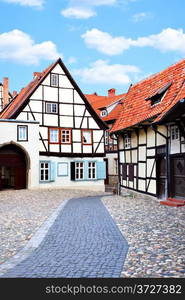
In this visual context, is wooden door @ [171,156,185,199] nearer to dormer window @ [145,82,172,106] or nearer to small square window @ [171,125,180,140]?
small square window @ [171,125,180,140]

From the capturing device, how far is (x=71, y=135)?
27344mm

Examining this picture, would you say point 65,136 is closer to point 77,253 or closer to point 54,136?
point 54,136

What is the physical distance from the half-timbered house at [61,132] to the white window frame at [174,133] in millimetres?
12403

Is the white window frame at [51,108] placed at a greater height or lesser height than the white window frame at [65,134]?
greater

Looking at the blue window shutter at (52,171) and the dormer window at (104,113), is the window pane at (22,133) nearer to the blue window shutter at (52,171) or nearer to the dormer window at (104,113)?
the blue window shutter at (52,171)

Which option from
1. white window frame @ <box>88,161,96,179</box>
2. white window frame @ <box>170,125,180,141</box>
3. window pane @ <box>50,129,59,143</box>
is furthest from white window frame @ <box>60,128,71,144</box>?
white window frame @ <box>170,125,180,141</box>

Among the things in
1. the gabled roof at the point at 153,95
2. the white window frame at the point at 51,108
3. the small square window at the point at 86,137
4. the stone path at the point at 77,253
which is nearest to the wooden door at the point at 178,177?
the gabled roof at the point at 153,95

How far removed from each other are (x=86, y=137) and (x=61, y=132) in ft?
8.14

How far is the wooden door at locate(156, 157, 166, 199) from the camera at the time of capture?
641 inches

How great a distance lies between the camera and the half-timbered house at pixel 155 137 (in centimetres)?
1461

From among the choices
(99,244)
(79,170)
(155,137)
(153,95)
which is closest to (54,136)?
(79,170)

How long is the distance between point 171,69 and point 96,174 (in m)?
12.0

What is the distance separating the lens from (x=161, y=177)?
54.3 feet

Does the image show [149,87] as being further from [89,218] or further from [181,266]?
[181,266]
